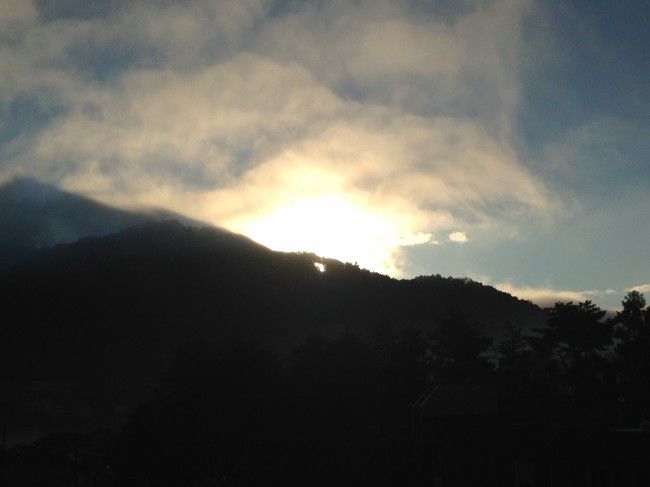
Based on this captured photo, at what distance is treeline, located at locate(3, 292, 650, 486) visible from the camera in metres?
49.1

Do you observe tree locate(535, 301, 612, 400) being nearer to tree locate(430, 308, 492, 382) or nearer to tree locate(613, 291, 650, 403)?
tree locate(613, 291, 650, 403)

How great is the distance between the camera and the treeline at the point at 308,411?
49125 millimetres

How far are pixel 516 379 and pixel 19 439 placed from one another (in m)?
145

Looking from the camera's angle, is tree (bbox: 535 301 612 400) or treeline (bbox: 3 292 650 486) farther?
tree (bbox: 535 301 612 400)

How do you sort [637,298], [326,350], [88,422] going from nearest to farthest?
[326,350] → [637,298] → [88,422]

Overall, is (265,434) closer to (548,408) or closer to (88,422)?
(548,408)

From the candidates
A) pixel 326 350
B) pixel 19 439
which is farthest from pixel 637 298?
pixel 19 439

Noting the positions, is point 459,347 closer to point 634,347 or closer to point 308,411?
point 634,347

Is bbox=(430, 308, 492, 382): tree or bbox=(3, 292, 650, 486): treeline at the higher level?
bbox=(430, 308, 492, 382): tree

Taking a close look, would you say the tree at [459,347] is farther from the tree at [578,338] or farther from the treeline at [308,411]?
the tree at [578,338]

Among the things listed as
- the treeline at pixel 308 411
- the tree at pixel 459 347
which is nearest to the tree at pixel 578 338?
the treeline at pixel 308 411

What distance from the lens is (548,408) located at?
165 feet

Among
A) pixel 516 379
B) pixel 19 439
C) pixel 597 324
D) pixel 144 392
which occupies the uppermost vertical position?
pixel 597 324

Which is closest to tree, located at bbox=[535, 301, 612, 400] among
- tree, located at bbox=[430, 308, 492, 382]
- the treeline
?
the treeline
